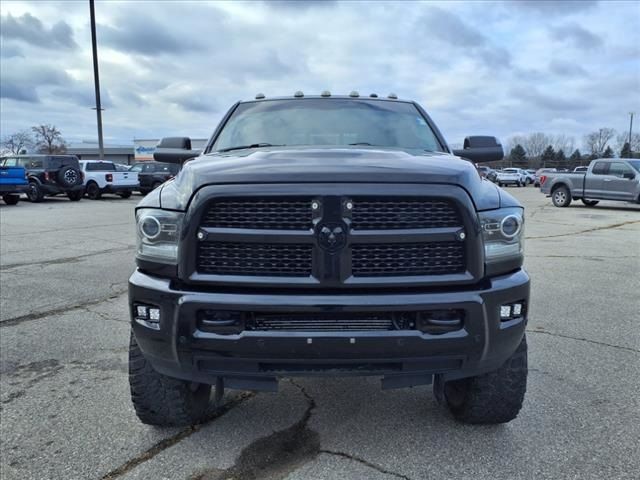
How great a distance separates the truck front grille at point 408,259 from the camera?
7.64 ft

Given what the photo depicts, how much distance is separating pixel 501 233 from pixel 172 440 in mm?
2041

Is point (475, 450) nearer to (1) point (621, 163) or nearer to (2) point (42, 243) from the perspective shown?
(2) point (42, 243)

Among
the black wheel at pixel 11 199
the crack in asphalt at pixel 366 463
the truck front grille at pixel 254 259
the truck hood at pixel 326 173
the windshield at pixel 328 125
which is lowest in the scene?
the crack in asphalt at pixel 366 463

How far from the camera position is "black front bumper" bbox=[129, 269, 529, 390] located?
2252 millimetres

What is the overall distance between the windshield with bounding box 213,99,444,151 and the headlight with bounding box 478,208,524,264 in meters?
1.21

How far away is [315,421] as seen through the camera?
9.89 ft

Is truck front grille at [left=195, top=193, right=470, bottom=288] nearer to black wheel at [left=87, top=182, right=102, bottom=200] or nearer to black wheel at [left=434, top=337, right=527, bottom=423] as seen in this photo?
black wheel at [left=434, top=337, right=527, bottom=423]

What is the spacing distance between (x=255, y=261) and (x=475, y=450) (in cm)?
154

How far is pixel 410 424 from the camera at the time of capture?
9.75 ft

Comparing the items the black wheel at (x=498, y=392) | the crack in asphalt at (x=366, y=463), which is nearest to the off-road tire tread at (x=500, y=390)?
the black wheel at (x=498, y=392)

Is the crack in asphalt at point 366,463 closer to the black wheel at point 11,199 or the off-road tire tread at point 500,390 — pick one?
the off-road tire tread at point 500,390

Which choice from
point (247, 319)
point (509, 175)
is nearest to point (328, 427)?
point (247, 319)

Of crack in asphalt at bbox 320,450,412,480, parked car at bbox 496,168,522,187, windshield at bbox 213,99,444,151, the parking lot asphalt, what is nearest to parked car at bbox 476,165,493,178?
windshield at bbox 213,99,444,151

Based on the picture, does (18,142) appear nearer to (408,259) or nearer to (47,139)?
(47,139)
